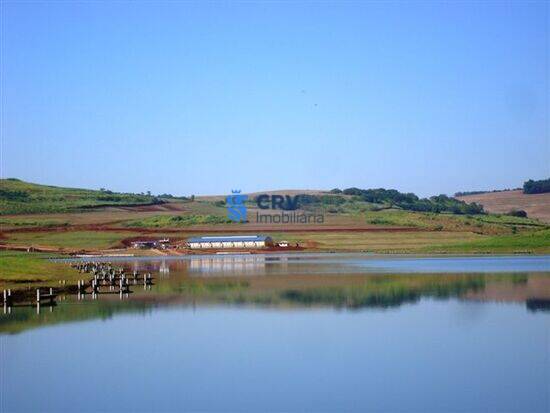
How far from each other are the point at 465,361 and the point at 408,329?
5.57 metres

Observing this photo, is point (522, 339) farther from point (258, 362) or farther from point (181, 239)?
point (181, 239)

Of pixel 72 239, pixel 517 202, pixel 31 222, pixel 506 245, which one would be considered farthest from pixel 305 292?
pixel 517 202

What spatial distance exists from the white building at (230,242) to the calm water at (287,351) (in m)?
61.0

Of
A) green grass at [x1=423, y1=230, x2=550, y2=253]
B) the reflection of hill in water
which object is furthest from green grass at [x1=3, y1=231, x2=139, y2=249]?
the reflection of hill in water

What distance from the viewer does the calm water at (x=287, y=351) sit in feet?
56.0

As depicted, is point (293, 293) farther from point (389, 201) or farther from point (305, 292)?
point (389, 201)

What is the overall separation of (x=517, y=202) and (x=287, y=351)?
133315mm

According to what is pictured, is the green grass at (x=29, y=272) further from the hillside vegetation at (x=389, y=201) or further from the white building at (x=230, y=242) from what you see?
the hillside vegetation at (x=389, y=201)

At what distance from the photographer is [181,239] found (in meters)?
104

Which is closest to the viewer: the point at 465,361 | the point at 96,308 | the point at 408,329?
the point at 465,361

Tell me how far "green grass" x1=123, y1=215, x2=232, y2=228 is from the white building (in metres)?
12.4

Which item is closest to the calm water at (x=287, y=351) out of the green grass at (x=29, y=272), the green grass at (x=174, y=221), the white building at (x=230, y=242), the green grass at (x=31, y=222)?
the green grass at (x=29, y=272)

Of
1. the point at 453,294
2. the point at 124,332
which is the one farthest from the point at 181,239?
the point at 124,332

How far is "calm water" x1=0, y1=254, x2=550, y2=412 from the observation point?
17.1 meters
